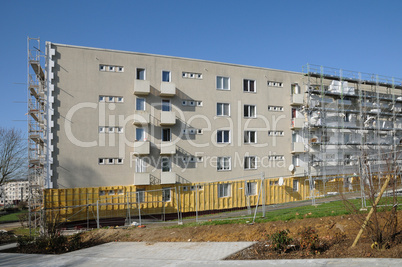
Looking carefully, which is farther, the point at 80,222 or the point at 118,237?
the point at 80,222

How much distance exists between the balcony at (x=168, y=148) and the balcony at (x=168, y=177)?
156 centimetres

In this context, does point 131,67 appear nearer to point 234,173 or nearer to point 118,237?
point 234,173

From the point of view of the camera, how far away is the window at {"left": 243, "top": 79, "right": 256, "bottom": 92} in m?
27.5

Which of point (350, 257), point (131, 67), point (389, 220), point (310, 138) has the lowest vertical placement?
point (350, 257)

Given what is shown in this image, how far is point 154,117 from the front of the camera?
24188 millimetres

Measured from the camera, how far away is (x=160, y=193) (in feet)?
78.0

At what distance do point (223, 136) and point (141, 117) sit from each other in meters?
7.16

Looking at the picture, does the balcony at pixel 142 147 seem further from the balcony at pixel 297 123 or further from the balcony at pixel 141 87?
the balcony at pixel 297 123

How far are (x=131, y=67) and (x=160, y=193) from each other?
9641 millimetres

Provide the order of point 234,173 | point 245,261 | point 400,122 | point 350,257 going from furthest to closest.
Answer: point 400,122 < point 234,173 < point 245,261 < point 350,257

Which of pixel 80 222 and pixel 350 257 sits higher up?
pixel 350 257

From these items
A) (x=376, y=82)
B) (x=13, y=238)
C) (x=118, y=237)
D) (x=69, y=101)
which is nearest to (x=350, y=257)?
(x=118, y=237)

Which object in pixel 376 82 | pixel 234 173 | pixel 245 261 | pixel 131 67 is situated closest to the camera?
pixel 245 261


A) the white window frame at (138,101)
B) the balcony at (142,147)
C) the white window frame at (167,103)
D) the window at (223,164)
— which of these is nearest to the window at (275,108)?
the window at (223,164)
